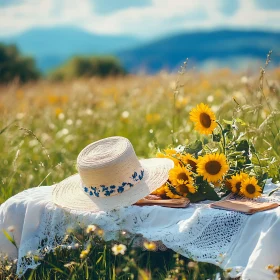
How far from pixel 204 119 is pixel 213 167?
33 cm

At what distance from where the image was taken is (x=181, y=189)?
11.0ft

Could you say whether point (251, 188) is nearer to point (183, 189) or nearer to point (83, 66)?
point (183, 189)

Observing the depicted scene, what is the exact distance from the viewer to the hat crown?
341cm

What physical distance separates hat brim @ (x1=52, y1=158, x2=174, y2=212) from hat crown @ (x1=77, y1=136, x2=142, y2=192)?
7 cm

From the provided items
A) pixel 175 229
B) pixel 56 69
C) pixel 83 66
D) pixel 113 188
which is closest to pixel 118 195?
pixel 113 188

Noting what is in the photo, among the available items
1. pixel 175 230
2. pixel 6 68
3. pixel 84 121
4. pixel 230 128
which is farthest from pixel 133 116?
pixel 6 68

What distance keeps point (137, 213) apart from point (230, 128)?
842 mm

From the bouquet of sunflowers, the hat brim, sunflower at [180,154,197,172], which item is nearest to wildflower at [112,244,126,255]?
the hat brim

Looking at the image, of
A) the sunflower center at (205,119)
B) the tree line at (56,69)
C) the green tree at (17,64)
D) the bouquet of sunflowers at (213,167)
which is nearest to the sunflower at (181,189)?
the bouquet of sunflowers at (213,167)

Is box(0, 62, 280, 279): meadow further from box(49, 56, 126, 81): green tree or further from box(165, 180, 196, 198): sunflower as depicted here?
box(49, 56, 126, 81): green tree

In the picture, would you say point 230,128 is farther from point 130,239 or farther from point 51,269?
point 51,269

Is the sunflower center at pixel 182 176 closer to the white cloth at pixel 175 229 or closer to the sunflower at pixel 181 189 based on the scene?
the sunflower at pixel 181 189

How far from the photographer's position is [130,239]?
3.24 meters

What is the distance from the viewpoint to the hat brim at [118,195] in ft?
10.9
